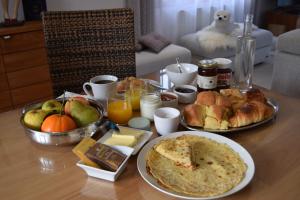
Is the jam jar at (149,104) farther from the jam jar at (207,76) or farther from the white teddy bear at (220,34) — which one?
the white teddy bear at (220,34)

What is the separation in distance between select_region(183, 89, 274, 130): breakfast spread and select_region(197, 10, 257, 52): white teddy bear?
2.36 metres

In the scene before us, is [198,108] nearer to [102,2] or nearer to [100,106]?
[100,106]

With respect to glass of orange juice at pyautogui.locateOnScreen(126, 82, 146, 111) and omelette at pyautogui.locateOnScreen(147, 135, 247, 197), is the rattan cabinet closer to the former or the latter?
glass of orange juice at pyautogui.locateOnScreen(126, 82, 146, 111)

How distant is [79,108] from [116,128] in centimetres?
14

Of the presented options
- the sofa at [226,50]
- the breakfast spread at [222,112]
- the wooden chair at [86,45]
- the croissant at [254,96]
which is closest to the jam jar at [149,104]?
the breakfast spread at [222,112]

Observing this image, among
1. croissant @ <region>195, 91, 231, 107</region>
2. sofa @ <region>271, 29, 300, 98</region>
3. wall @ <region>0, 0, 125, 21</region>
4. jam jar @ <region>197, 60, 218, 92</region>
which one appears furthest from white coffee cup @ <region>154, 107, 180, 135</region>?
wall @ <region>0, 0, 125, 21</region>

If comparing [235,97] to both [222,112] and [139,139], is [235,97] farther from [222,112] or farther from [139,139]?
[139,139]

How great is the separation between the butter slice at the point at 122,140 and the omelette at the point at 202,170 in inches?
2.6

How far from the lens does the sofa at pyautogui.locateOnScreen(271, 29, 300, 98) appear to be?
253cm

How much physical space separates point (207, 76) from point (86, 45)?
2.62 ft

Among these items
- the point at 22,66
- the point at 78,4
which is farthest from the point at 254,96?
the point at 78,4

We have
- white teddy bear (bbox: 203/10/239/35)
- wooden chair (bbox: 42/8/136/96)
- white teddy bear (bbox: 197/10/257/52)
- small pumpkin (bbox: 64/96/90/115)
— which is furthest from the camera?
white teddy bear (bbox: 203/10/239/35)

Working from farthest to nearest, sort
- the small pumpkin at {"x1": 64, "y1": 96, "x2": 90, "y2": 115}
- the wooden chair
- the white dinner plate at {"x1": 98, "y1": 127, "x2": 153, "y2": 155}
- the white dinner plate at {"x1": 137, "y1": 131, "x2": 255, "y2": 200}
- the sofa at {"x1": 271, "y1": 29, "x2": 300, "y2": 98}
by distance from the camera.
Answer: the sofa at {"x1": 271, "y1": 29, "x2": 300, "y2": 98}
the wooden chair
the small pumpkin at {"x1": 64, "y1": 96, "x2": 90, "y2": 115}
the white dinner plate at {"x1": 98, "y1": 127, "x2": 153, "y2": 155}
the white dinner plate at {"x1": 137, "y1": 131, "x2": 255, "y2": 200}

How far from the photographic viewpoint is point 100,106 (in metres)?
1.15
